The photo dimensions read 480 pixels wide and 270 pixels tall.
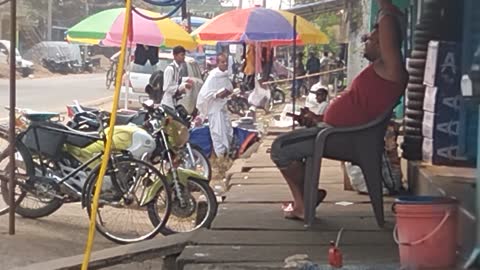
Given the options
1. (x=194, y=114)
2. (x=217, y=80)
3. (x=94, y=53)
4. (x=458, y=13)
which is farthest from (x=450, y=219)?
(x=94, y=53)

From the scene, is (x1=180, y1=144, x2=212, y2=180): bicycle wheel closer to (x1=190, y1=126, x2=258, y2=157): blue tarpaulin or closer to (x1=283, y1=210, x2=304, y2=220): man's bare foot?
(x1=190, y1=126, x2=258, y2=157): blue tarpaulin

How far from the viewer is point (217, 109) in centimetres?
1552

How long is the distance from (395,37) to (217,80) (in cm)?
928

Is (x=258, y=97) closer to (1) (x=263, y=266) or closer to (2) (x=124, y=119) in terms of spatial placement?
(2) (x=124, y=119)

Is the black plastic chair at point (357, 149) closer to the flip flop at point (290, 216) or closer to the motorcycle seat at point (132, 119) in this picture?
the flip flop at point (290, 216)

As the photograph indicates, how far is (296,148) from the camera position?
680cm

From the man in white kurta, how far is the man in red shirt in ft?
28.2

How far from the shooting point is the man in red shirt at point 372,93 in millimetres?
6664

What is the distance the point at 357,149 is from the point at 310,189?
0.44 meters

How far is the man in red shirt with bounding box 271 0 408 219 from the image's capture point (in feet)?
21.9

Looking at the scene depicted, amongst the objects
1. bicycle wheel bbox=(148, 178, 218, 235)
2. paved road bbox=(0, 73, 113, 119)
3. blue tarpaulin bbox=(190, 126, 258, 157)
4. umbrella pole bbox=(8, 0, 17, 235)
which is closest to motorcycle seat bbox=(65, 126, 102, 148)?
umbrella pole bbox=(8, 0, 17, 235)

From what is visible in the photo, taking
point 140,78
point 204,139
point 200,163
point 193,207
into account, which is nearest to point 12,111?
point 193,207

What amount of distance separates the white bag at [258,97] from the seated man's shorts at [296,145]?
16.1m

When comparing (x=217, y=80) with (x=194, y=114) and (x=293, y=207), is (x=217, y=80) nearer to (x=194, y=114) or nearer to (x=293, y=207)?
(x=194, y=114)
